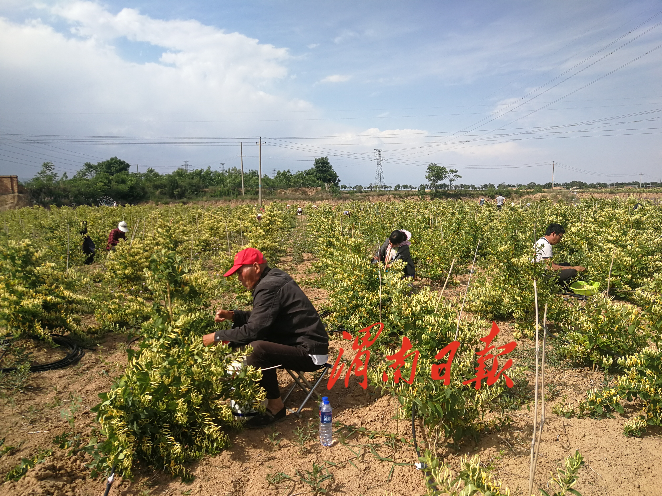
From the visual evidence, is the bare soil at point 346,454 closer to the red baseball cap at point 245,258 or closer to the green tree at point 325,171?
the red baseball cap at point 245,258

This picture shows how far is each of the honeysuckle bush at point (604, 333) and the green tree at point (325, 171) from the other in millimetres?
62303

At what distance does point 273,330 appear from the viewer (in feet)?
11.6

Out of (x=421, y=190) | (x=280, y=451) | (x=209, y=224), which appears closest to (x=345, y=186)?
(x=421, y=190)

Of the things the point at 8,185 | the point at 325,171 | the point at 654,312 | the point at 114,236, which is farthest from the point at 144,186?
the point at 654,312

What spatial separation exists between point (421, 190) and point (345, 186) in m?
10.00

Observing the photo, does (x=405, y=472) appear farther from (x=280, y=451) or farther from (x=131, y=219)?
(x=131, y=219)

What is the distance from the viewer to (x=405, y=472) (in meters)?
2.87

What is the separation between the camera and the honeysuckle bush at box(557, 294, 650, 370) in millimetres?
3738

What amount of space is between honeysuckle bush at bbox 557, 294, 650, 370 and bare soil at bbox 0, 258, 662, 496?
1.11 ft

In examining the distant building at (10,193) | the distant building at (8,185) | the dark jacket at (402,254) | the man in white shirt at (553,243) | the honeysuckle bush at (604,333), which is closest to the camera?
the honeysuckle bush at (604,333)

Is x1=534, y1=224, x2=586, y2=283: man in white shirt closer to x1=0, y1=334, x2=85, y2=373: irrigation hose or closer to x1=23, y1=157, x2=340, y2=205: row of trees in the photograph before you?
x1=0, y1=334, x2=85, y2=373: irrigation hose

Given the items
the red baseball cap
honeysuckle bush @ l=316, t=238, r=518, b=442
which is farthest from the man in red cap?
honeysuckle bush @ l=316, t=238, r=518, b=442

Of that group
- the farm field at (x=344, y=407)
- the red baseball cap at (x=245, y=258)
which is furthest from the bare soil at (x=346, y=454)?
the red baseball cap at (x=245, y=258)

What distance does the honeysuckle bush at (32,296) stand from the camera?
4.49 metres
